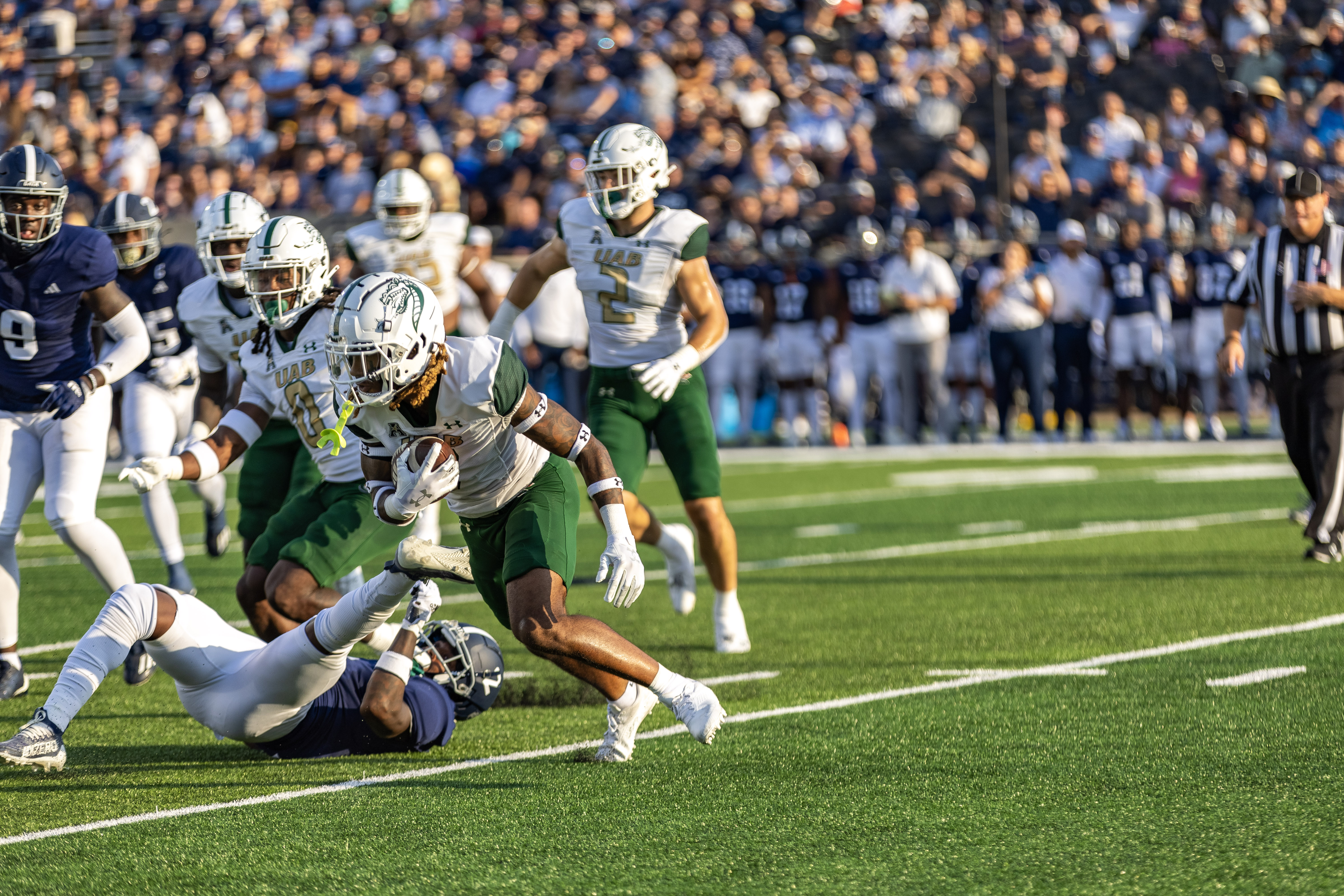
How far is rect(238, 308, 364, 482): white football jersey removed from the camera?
5461 millimetres

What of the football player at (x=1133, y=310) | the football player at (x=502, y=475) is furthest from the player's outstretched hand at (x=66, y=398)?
the football player at (x=1133, y=310)

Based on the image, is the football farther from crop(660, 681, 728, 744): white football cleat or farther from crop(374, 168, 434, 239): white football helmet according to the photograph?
crop(374, 168, 434, 239): white football helmet

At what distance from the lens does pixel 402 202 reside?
8109 mm

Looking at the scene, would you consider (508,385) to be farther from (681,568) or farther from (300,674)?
(681,568)

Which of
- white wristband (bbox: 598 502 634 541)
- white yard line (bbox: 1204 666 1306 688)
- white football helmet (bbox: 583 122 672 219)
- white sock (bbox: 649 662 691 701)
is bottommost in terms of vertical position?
white yard line (bbox: 1204 666 1306 688)

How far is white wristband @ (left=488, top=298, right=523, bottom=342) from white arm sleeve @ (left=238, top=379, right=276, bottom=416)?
1.23 meters

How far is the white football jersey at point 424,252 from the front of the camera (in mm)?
8367

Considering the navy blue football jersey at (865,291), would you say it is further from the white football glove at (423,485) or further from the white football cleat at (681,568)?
the white football glove at (423,485)

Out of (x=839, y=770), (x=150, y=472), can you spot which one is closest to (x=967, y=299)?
(x=150, y=472)

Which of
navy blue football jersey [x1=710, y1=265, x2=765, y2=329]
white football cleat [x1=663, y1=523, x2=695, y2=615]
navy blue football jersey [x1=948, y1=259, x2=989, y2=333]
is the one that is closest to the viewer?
white football cleat [x1=663, y1=523, x2=695, y2=615]

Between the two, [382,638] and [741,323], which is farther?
[741,323]

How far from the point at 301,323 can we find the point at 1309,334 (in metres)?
4.59

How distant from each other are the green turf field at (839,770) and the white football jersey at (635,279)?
1.19 m

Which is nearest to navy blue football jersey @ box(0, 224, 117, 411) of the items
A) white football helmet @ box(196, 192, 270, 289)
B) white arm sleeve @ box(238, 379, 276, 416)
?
white football helmet @ box(196, 192, 270, 289)
